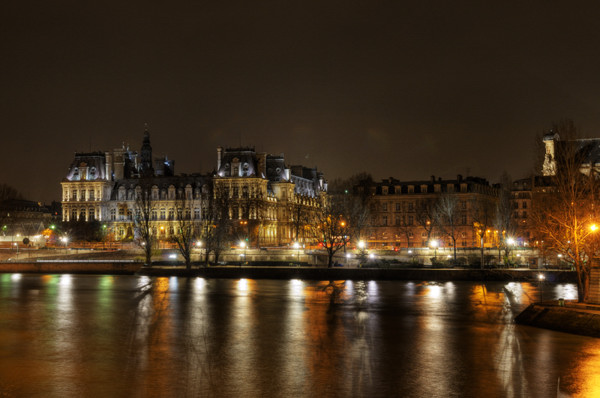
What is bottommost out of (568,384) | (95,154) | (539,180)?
(568,384)

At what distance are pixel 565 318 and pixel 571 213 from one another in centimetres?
770

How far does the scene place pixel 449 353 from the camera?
24.8m

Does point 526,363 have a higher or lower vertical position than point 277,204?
lower

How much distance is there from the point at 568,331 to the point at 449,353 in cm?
745

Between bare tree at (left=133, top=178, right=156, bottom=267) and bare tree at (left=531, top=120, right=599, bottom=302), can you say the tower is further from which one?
bare tree at (left=531, top=120, right=599, bottom=302)

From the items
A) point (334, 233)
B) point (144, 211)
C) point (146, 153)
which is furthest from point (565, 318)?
point (146, 153)

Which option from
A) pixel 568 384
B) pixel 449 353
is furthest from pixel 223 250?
pixel 568 384

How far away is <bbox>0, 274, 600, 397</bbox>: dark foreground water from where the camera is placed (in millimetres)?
19859

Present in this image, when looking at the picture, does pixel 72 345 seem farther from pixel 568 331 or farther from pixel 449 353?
Answer: pixel 568 331

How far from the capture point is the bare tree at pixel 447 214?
343 ft

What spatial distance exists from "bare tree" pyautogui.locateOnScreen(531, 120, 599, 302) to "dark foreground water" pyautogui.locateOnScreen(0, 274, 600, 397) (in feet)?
14.2

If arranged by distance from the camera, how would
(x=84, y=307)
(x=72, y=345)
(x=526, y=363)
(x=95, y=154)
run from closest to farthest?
(x=526, y=363), (x=72, y=345), (x=84, y=307), (x=95, y=154)

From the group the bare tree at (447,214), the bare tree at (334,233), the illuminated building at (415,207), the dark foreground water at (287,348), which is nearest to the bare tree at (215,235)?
the bare tree at (334,233)

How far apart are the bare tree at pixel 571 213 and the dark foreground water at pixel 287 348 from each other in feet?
14.2
